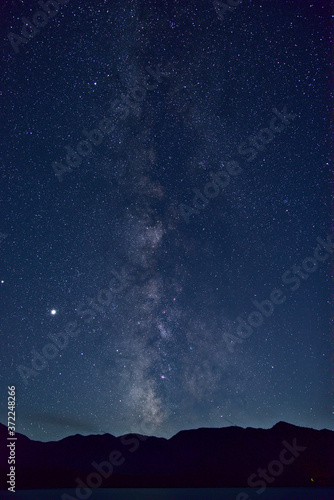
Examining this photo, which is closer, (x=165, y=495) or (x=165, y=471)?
(x=165, y=495)

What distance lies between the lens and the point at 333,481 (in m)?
176

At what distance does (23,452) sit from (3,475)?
239ft

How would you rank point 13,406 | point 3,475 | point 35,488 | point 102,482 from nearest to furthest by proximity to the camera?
1. point 13,406
2. point 3,475
3. point 35,488
4. point 102,482

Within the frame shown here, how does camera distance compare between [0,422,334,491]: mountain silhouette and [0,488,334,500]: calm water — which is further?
[0,422,334,491]: mountain silhouette

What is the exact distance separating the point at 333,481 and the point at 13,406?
21125 cm

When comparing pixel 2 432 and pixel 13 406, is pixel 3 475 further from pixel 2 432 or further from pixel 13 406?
pixel 13 406

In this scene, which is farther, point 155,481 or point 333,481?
point 333,481

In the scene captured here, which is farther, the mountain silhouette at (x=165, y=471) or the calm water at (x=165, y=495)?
the mountain silhouette at (x=165, y=471)

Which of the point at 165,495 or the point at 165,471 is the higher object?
the point at 165,471

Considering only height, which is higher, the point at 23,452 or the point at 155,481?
the point at 23,452

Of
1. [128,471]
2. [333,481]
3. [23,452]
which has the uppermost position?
[23,452]

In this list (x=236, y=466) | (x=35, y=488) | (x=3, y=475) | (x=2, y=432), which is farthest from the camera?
(x=236, y=466)

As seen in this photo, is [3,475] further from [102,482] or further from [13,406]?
[13,406]

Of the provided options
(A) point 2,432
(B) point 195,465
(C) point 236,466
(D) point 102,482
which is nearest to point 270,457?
(C) point 236,466
